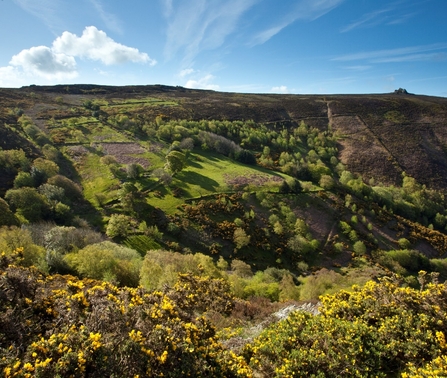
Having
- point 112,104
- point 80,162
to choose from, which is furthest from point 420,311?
point 112,104

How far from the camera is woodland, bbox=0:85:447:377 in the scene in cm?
1195

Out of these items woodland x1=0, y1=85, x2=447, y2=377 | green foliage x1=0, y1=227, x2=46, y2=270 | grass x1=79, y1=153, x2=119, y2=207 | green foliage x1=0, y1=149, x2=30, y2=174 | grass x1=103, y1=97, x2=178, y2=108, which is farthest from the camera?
grass x1=103, y1=97, x2=178, y2=108

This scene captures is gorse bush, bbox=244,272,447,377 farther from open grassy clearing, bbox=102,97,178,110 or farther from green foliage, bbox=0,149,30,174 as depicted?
open grassy clearing, bbox=102,97,178,110

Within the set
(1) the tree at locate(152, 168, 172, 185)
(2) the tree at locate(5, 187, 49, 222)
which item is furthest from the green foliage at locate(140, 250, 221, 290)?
(1) the tree at locate(152, 168, 172, 185)

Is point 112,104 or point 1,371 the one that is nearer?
point 1,371

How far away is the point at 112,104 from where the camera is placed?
16475 centimetres

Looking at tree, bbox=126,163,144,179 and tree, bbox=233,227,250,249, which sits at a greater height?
tree, bbox=126,163,144,179

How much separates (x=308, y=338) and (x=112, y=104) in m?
178

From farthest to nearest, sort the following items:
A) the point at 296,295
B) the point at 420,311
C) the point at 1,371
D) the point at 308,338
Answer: the point at 296,295 < the point at 420,311 < the point at 308,338 < the point at 1,371

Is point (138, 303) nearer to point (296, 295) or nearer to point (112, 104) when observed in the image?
point (296, 295)

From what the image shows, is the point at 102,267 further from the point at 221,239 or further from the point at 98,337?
the point at 221,239

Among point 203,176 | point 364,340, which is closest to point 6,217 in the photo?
point 203,176

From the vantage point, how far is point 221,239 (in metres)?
61.8

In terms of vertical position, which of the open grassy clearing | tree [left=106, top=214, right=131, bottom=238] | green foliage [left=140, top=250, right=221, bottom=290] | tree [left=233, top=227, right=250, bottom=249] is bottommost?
tree [left=233, top=227, right=250, bottom=249]
